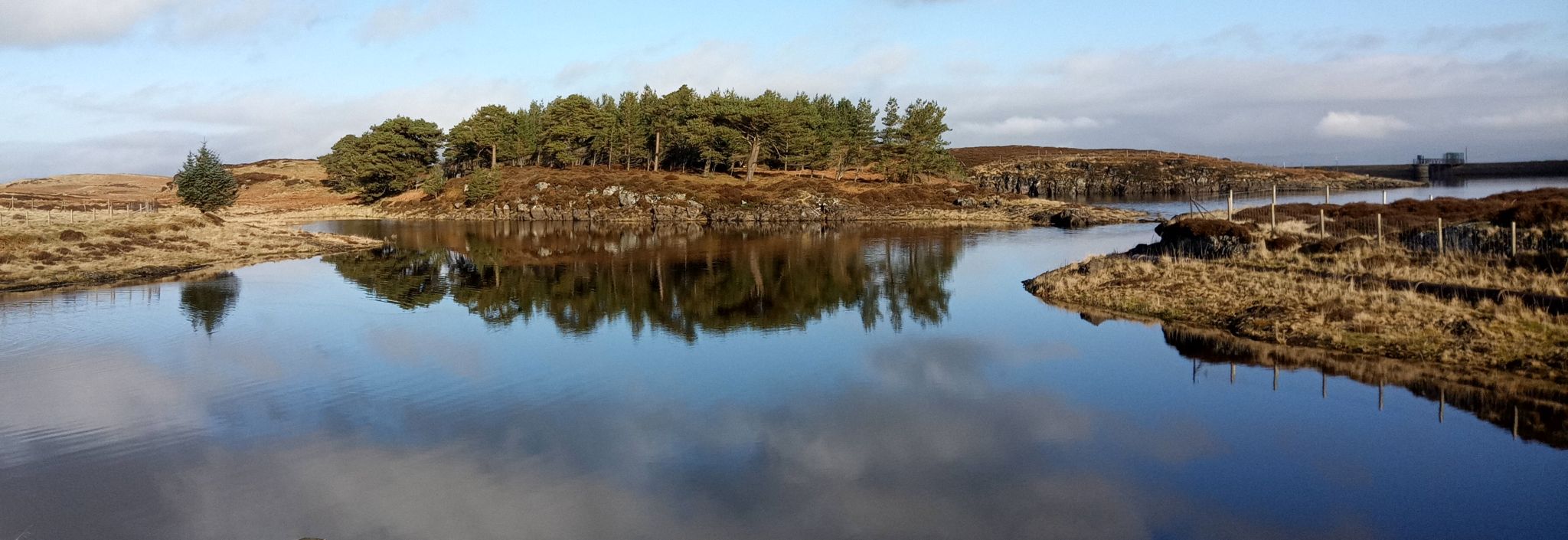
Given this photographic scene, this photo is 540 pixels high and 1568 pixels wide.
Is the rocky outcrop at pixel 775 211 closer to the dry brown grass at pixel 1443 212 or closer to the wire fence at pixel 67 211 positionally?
the wire fence at pixel 67 211

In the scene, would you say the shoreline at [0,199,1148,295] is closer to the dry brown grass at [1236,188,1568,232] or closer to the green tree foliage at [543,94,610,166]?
the green tree foliage at [543,94,610,166]

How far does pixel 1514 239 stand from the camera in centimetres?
2622

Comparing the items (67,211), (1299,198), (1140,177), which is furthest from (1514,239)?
(1140,177)

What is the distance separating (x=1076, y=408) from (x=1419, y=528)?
6.73 metres

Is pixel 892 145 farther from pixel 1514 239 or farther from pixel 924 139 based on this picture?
pixel 1514 239

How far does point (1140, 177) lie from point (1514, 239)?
427ft

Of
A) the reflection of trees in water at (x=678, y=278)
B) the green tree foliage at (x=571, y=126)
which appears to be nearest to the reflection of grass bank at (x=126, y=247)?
the reflection of trees in water at (x=678, y=278)

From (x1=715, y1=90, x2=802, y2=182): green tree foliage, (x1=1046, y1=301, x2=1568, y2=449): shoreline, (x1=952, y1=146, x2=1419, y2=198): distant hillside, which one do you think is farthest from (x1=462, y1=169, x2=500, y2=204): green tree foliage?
(x1=1046, y1=301, x2=1568, y2=449): shoreline

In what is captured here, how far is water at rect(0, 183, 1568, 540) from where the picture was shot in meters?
12.4

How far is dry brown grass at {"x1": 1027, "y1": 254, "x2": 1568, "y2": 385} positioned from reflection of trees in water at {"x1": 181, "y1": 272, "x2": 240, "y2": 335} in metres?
27.9

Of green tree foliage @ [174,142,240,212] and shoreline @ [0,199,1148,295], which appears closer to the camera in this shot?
shoreline @ [0,199,1148,295]

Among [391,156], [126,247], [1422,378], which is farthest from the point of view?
[391,156]

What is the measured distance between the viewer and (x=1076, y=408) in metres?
18.0

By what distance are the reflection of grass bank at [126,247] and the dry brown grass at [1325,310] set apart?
3945 centimetres
